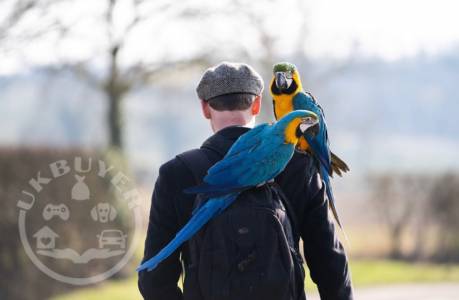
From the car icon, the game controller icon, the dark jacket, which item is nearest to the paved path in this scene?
the car icon

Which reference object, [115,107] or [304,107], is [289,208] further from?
[115,107]

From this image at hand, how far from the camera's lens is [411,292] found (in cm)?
1187

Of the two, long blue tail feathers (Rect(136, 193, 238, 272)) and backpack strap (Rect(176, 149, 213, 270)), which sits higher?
backpack strap (Rect(176, 149, 213, 270))

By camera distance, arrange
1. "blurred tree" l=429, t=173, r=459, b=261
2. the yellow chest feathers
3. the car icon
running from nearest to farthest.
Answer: the yellow chest feathers
the car icon
"blurred tree" l=429, t=173, r=459, b=261

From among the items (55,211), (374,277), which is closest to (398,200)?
(374,277)

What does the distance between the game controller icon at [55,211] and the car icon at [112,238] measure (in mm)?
820

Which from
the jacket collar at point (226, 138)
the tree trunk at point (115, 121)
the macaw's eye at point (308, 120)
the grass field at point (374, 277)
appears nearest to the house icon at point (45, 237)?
the grass field at point (374, 277)

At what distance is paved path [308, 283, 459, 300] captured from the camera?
1127 centimetres

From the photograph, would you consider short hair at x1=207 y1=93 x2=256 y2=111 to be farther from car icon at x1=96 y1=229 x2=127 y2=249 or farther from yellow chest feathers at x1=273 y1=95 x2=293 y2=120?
car icon at x1=96 y1=229 x2=127 y2=249

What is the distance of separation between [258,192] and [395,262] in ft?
42.5

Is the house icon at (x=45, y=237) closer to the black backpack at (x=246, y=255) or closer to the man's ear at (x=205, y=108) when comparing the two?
the man's ear at (x=205, y=108)

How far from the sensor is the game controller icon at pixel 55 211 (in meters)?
10.3

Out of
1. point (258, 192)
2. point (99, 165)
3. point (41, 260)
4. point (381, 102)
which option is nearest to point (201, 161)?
point (258, 192)

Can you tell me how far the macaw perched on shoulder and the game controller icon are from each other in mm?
7479
